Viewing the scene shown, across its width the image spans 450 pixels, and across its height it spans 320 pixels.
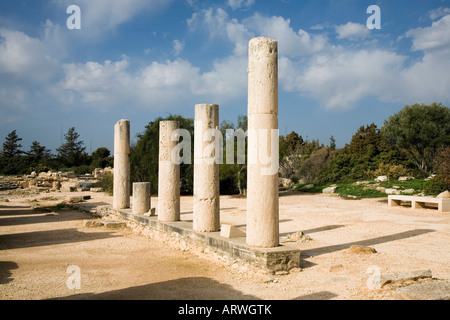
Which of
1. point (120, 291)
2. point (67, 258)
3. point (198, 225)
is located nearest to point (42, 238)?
point (67, 258)

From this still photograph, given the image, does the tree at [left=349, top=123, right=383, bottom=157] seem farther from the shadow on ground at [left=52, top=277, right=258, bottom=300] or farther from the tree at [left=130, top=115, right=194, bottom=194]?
the shadow on ground at [left=52, top=277, right=258, bottom=300]

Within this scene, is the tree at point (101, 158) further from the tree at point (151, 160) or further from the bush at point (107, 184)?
A: the tree at point (151, 160)

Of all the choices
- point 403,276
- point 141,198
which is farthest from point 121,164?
point 403,276

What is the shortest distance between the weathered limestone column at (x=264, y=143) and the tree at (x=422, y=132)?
23.9 m

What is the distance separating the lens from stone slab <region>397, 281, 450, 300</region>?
193 inches

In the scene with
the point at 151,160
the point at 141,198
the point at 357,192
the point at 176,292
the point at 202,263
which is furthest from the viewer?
the point at 151,160

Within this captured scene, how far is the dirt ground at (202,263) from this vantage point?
595 centimetres

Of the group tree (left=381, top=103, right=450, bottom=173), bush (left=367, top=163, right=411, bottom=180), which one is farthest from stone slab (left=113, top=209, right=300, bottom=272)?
tree (left=381, top=103, right=450, bottom=173)

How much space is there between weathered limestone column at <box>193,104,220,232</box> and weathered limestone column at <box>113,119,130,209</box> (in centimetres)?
598

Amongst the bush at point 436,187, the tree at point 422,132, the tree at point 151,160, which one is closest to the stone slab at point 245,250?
the bush at point 436,187

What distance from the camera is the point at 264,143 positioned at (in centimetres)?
695

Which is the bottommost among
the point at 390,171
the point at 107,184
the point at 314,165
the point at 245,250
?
the point at 245,250

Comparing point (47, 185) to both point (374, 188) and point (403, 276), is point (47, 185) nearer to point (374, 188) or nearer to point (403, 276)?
point (374, 188)

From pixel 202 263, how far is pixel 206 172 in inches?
85.9
